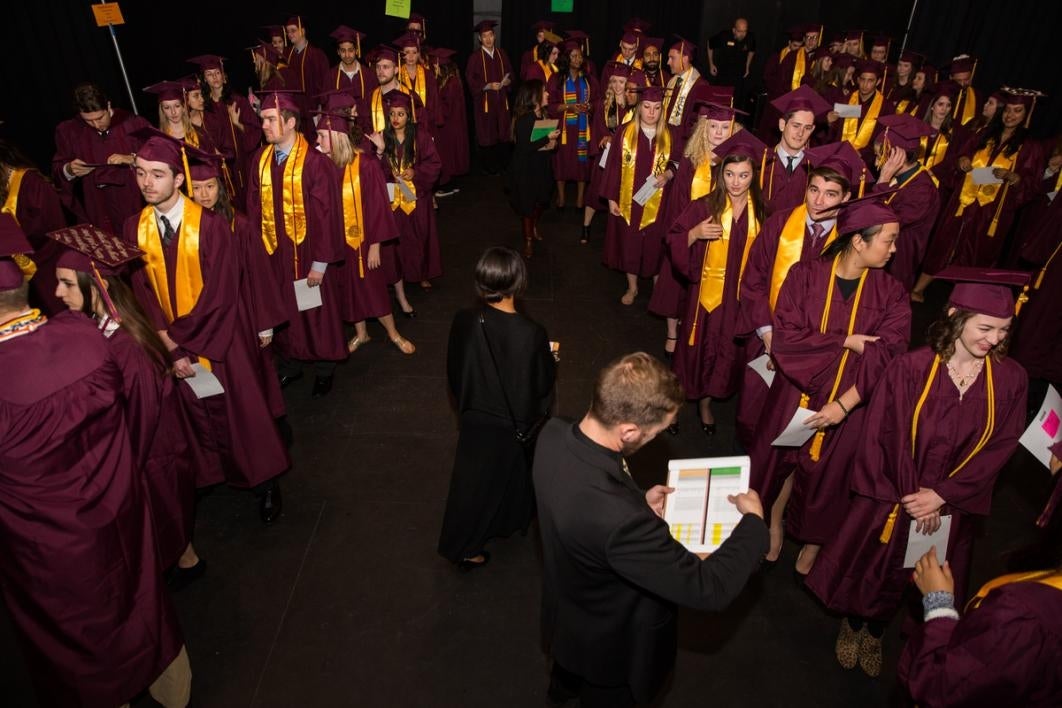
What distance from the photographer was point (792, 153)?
4562 millimetres

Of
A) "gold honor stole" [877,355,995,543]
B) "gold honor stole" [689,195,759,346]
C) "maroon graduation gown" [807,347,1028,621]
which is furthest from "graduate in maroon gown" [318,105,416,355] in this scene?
"gold honor stole" [877,355,995,543]

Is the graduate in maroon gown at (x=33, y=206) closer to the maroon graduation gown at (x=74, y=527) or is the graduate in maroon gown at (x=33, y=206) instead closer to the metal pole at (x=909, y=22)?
the maroon graduation gown at (x=74, y=527)

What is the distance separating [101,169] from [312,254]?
268 centimetres

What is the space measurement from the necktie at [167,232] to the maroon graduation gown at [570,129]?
5.65 metres

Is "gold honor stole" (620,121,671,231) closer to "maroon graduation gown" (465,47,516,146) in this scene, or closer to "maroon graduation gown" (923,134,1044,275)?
"maroon graduation gown" (923,134,1044,275)

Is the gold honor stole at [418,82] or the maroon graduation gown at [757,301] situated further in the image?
the gold honor stole at [418,82]

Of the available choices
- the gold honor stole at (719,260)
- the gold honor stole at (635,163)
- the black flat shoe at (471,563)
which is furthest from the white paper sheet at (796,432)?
the gold honor stole at (635,163)

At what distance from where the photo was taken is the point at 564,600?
6.88ft

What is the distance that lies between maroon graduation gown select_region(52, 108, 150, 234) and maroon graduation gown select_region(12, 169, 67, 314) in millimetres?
509

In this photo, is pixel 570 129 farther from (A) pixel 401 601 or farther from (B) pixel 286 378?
(A) pixel 401 601

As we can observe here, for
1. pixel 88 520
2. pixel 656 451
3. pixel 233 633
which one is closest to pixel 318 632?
pixel 233 633

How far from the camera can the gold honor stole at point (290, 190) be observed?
445 cm

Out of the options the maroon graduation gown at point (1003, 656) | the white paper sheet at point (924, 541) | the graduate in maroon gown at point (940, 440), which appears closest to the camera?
the maroon graduation gown at point (1003, 656)

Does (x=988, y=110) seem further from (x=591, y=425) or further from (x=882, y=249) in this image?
(x=591, y=425)
